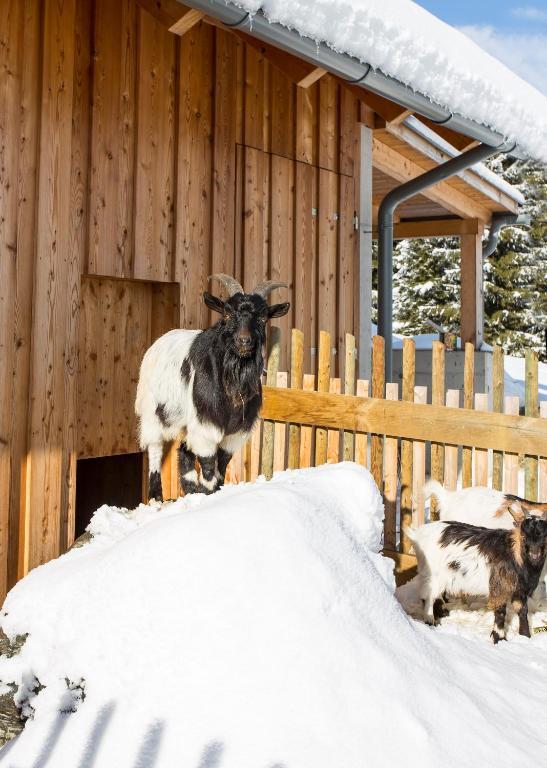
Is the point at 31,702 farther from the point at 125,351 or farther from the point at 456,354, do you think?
the point at 456,354

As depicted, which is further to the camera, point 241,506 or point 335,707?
point 241,506

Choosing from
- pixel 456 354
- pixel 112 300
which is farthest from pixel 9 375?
pixel 456 354

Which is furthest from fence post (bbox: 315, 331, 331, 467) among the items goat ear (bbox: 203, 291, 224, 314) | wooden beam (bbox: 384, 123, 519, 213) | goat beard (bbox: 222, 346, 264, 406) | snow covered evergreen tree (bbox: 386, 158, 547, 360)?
snow covered evergreen tree (bbox: 386, 158, 547, 360)

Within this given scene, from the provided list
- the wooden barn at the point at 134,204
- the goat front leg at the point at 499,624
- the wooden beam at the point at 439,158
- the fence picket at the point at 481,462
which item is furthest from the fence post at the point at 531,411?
the wooden beam at the point at 439,158

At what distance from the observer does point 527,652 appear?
439 cm

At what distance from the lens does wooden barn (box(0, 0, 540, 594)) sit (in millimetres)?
5289

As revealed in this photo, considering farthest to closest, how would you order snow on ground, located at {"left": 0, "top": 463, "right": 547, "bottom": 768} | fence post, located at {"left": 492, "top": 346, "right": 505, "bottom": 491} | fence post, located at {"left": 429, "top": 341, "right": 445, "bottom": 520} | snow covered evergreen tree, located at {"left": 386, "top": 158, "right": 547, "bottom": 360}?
snow covered evergreen tree, located at {"left": 386, "top": 158, "right": 547, "bottom": 360}
fence post, located at {"left": 429, "top": 341, "right": 445, "bottom": 520}
fence post, located at {"left": 492, "top": 346, "right": 505, "bottom": 491}
snow on ground, located at {"left": 0, "top": 463, "right": 547, "bottom": 768}

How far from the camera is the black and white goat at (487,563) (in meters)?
4.62

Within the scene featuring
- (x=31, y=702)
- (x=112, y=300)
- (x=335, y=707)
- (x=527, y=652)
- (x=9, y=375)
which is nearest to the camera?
(x=335, y=707)

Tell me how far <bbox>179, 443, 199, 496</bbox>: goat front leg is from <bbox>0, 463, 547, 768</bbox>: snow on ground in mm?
1986

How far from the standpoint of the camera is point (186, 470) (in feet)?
19.0

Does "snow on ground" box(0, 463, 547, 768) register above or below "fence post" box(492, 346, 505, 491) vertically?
below

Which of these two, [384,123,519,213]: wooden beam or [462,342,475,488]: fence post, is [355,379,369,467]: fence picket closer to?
[462,342,475,488]: fence post

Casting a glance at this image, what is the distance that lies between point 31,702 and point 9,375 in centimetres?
263
